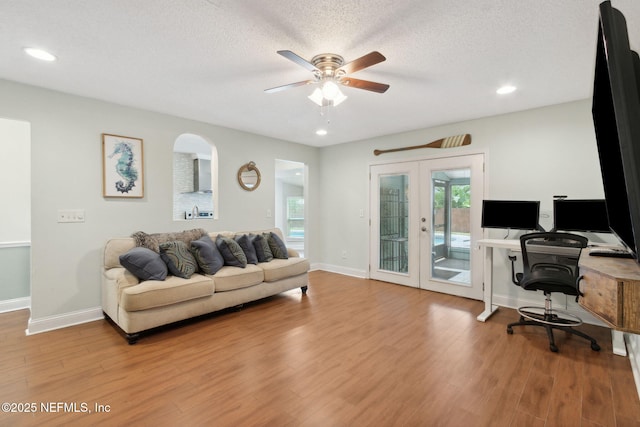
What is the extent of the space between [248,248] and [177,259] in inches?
38.0

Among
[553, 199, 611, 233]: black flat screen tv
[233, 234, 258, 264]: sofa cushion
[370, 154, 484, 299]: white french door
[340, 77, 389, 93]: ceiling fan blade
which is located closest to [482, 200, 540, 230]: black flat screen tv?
[553, 199, 611, 233]: black flat screen tv

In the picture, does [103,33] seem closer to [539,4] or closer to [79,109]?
[79,109]

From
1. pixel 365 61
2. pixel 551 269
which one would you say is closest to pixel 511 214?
pixel 551 269

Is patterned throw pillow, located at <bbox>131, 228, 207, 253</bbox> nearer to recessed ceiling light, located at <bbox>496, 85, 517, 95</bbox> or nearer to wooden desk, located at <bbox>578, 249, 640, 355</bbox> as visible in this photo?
wooden desk, located at <bbox>578, 249, 640, 355</bbox>

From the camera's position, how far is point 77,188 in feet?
10.6

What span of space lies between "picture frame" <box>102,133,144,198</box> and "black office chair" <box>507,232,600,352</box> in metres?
4.31

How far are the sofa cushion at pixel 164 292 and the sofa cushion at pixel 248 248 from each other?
73cm

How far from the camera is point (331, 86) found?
7.58ft

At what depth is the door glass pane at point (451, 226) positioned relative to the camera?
13.8 ft

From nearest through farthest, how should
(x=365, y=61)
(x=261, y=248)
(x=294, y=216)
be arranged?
1. (x=365, y=61)
2. (x=261, y=248)
3. (x=294, y=216)

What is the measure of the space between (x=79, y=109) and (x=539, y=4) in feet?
13.8

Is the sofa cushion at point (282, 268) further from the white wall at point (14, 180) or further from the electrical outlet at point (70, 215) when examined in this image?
the white wall at point (14, 180)

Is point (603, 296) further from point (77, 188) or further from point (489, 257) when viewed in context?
point (77, 188)

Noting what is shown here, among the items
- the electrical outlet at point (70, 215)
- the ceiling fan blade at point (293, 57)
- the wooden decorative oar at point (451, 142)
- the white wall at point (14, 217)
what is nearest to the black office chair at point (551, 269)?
the wooden decorative oar at point (451, 142)
